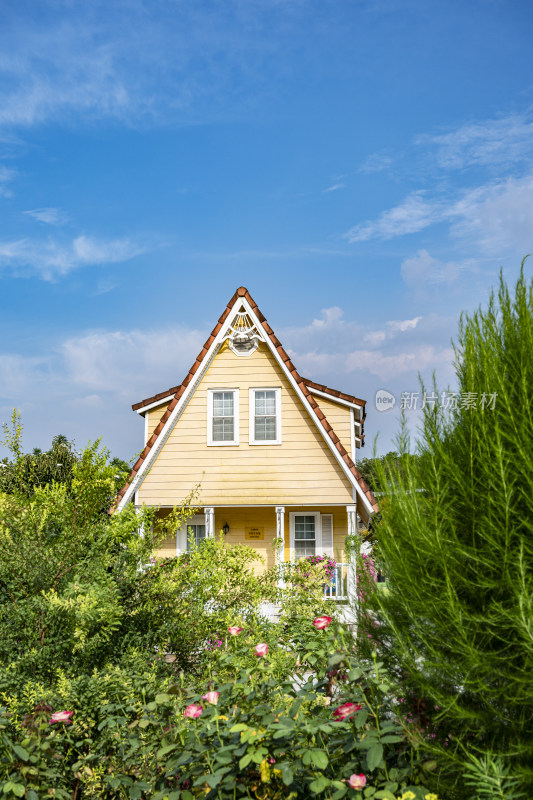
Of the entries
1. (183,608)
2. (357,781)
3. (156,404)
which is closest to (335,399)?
(156,404)

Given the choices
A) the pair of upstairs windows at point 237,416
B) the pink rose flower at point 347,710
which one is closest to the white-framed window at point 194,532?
the pair of upstairs windows at point 237,416

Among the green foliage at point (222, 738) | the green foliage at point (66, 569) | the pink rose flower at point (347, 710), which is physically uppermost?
the green foliage at point (66, 569)

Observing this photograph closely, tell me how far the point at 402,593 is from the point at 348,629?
1.25 metres

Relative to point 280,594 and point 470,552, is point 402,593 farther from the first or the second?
point 280,594

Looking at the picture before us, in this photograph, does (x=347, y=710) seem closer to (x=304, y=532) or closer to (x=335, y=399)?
(x=335, y=399)

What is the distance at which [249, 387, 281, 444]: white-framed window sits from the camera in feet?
59.5

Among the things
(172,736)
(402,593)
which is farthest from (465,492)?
(172,736)

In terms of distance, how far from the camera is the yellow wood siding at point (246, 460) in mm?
17891

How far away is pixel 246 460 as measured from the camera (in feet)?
59.5

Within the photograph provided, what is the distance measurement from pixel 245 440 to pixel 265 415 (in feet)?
2.98

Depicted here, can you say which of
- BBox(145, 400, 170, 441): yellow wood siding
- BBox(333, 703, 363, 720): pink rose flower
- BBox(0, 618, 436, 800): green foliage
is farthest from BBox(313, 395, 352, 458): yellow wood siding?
BBox(333, 703, 363, 720): pink rose flower

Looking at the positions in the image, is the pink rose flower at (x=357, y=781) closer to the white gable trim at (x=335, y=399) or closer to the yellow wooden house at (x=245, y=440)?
the yellow wooden house at (x=245, y=440)

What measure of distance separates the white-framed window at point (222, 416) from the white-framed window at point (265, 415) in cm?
47

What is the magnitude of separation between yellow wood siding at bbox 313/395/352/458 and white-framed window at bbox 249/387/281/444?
184cm
